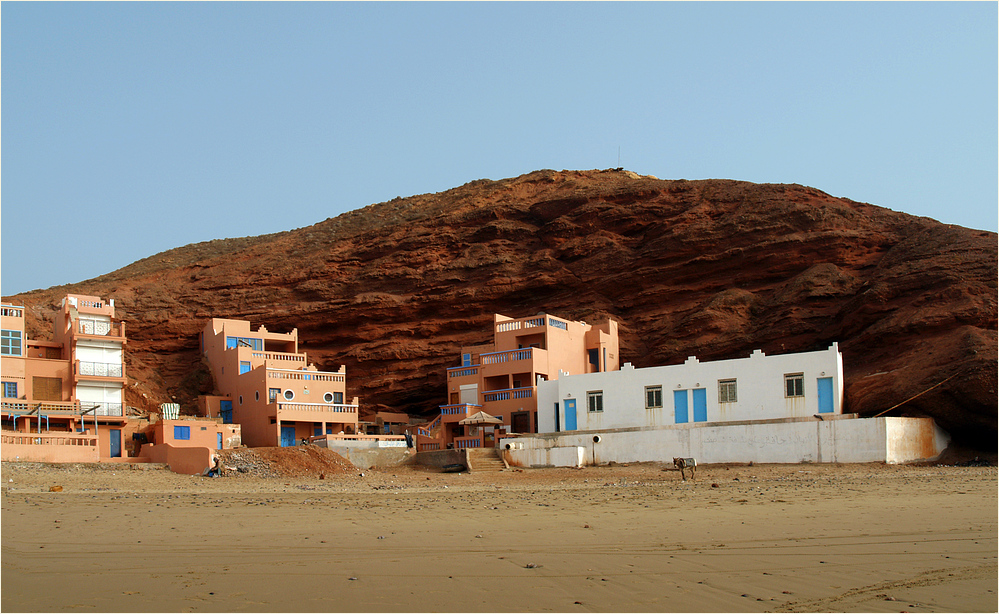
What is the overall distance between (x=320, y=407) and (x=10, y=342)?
510 inches

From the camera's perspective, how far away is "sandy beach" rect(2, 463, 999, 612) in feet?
27.0

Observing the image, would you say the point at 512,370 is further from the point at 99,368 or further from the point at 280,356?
the point at 99,368

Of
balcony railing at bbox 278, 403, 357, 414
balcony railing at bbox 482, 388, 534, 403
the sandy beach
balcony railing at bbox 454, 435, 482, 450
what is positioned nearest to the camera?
the sandy beach

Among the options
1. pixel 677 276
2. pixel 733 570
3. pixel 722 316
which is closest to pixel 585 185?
pixel 677 276

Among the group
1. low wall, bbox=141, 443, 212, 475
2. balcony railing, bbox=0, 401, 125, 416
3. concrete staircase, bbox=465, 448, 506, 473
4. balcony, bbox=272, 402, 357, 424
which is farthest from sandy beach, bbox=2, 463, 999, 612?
balcony, bbox=272, 402, 357, 424

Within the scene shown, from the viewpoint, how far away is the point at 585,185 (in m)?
67.2

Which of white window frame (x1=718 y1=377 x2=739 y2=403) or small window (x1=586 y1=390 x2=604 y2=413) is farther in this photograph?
small window (x1=586 y1=390 x2=604 y2=413)

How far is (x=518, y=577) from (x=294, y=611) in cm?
233

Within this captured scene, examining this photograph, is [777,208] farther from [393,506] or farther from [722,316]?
[393,506]

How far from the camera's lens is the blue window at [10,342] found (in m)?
38.2

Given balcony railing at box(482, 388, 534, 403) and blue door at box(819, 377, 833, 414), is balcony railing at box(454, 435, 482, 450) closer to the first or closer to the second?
balcony railing at box(482, 388, 534, 403)

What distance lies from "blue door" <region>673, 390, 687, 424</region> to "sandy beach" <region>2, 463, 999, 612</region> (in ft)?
51.0

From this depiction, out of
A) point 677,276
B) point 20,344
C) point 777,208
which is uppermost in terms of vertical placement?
point 777,208

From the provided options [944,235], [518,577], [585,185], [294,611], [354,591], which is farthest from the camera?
[585,185]
